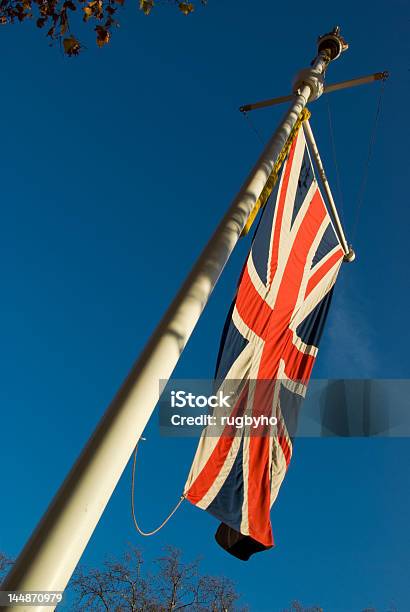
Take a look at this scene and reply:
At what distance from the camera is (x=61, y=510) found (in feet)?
8.03

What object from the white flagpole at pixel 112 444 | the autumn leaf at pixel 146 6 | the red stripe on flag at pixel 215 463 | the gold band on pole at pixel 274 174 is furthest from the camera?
the gold band on pole at pixel 274 174

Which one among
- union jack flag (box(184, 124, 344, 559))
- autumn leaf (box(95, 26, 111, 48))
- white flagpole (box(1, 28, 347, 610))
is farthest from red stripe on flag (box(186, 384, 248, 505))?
autumn leaf (box(95, 26, 111, 48))

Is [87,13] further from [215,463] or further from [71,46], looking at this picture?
[215,463]

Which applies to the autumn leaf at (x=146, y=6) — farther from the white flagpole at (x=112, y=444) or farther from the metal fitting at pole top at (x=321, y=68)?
the metal fitting at pole top at (x=321, y=68)

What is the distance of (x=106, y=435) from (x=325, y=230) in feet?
17.5

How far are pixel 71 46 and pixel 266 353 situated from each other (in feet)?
10.9

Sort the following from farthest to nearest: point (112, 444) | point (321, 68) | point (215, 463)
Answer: point (321, 68) → point (215, 463) → point (112, 444)

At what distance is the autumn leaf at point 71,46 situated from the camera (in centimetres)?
488

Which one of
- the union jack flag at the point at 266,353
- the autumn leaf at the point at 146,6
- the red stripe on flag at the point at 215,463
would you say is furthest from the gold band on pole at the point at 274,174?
the autumn leaf at the point at 146,6

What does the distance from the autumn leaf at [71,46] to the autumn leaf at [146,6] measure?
67cm

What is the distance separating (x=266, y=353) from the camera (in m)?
5.28

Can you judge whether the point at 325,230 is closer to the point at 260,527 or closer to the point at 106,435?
the point at 260,527

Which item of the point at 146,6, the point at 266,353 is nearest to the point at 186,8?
A: the point at 146,6

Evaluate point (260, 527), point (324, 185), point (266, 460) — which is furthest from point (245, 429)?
point (324, 185)
